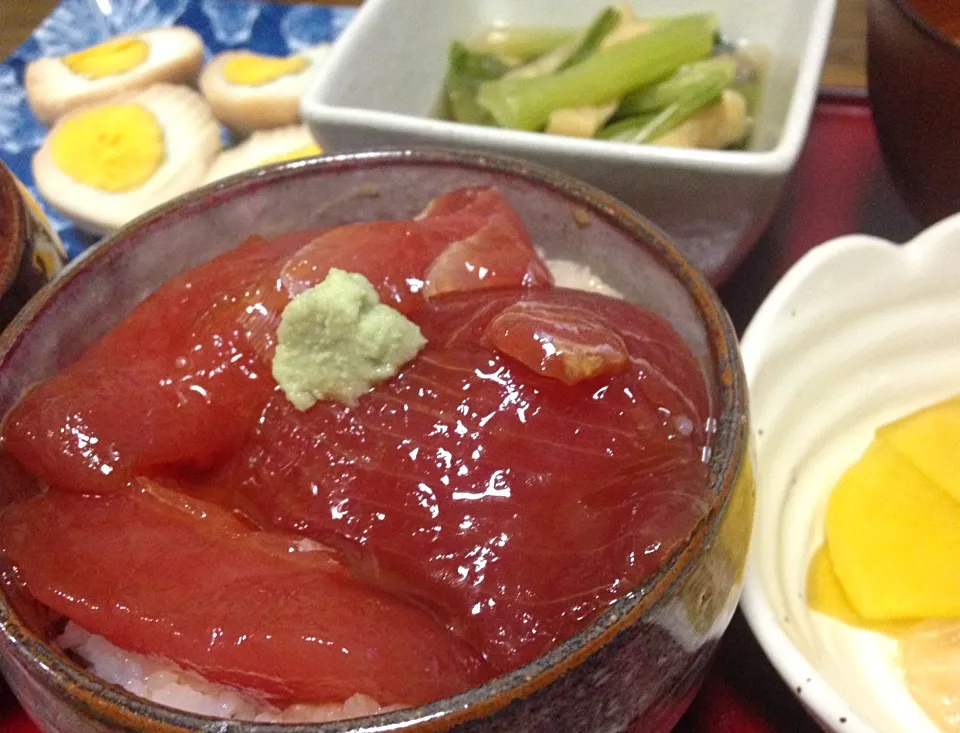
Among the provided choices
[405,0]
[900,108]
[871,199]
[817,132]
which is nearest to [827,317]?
[900,108]

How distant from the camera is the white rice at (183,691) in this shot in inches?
22.0

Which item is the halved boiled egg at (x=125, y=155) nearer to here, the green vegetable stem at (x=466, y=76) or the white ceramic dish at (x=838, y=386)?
the green vegetable stem at (x=466, y=76)

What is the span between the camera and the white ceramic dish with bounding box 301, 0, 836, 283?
1070mm

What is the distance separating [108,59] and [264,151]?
51cm

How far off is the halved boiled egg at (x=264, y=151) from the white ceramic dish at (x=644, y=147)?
0.71 ft

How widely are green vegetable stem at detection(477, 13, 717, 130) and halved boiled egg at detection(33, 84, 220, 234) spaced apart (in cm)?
54

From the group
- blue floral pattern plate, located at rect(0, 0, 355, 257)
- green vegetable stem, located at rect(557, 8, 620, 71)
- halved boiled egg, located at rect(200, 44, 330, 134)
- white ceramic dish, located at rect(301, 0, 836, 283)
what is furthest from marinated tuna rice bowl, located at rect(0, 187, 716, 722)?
blue floral pattern plate, located at rect(0, 0, 355, 257)

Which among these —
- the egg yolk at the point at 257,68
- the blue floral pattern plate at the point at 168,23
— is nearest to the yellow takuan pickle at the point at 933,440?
the egg yolk at the point at 257,68

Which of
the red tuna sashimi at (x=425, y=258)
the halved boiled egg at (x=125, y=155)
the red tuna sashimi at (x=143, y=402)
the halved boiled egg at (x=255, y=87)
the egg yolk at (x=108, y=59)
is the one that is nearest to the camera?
the red tuna sashimi at (x=143, y=402)

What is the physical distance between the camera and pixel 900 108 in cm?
112

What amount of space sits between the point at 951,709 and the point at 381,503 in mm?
585

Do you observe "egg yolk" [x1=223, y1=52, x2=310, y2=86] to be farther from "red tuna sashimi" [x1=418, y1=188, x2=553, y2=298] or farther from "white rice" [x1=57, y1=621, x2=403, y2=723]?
"white rice" [x1=57, y1=621, x2=403, y2=723]

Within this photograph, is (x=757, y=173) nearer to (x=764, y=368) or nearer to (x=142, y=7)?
(x=764, y=368)

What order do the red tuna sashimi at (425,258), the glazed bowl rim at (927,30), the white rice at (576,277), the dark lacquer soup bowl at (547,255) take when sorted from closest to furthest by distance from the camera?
the dark lacquer soup bowl at (547,255)
the red tuna sashimi at (425,258)
the white rice at (576,277)
the glazed bowl rim at (927,30)
